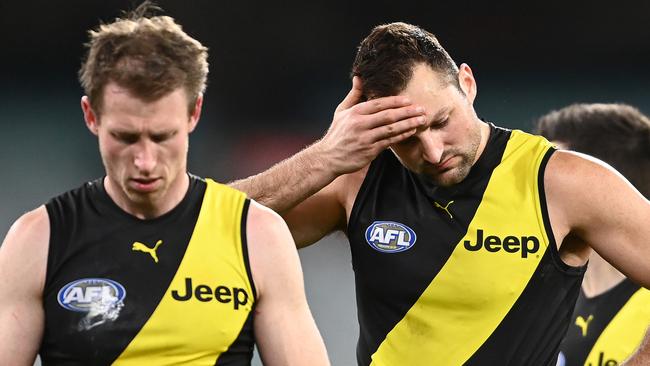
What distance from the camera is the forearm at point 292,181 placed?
3719 millimetres

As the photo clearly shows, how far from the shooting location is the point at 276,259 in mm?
2904

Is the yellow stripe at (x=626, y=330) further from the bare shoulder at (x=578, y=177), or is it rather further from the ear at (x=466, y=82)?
the ear at (x=466, y=82)

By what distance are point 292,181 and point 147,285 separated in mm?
998

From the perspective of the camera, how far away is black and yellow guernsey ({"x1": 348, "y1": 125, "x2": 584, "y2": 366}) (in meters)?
3.49

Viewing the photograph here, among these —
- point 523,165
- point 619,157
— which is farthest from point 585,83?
point 523,165

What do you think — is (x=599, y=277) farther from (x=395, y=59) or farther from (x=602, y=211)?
(x=395, y=59)

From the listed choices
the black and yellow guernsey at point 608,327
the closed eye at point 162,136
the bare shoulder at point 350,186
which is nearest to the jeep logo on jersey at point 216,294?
the closed eye at point 162,136

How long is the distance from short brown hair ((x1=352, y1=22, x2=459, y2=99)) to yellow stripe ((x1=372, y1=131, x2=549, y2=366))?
372 millimetres

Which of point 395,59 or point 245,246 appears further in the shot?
point 395,59

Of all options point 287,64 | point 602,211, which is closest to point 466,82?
point 602,211

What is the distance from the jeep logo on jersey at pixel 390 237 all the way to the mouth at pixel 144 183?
99 cm

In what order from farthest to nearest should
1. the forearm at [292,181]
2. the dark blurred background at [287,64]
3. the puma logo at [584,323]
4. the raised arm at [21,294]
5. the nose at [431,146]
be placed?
1. the dark blurred background at [287,64]
2. the puma logo at [584,323]
3. the forearm at [292,181]
4. the nose at [431,146]
5. the raised arm at [21,294]

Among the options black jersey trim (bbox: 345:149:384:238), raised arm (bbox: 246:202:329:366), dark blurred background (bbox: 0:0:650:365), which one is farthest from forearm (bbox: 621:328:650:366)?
dark blurred background (bbox: 0:0:650:365)

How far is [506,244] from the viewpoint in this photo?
3514 mm
